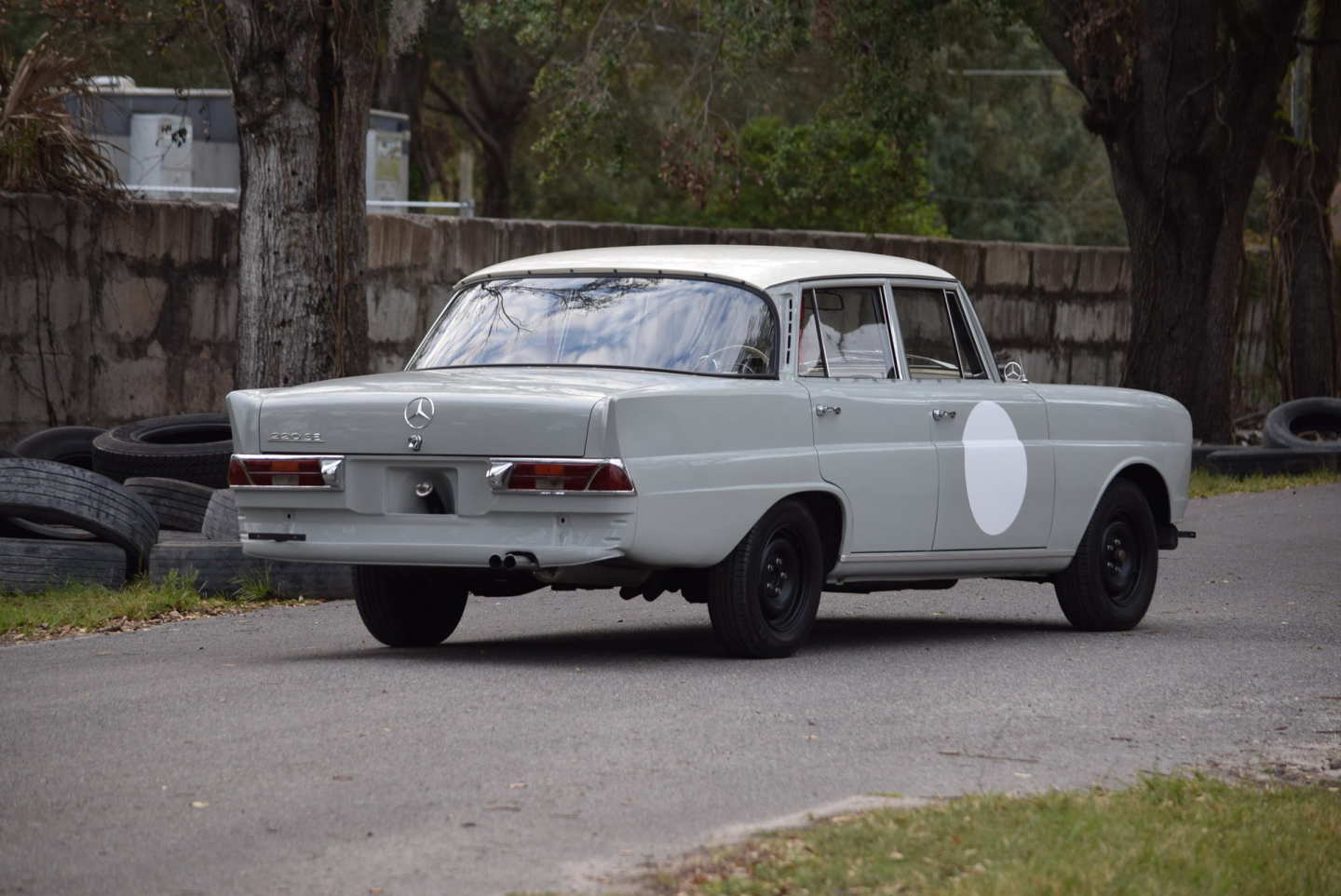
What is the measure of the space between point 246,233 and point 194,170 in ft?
39.1

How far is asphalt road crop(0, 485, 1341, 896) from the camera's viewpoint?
5.24 m

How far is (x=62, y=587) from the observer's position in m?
10.6

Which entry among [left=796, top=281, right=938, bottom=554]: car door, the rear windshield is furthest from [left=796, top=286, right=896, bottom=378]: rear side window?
the rear windshield

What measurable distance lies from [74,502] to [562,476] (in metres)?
3.85

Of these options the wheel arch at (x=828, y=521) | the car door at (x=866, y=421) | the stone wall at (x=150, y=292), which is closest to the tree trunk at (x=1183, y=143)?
the stone wall at (x=150, y=292)

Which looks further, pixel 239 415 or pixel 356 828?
pixel 239 415

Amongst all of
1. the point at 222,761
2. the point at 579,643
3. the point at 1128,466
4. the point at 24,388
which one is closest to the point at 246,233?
the point at 24,388

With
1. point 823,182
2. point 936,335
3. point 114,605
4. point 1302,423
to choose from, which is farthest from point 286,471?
point 823,182

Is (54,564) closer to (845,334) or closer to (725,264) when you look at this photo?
(725,264)

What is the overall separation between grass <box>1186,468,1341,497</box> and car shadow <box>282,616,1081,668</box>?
8.32 metres

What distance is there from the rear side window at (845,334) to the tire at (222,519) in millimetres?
3773

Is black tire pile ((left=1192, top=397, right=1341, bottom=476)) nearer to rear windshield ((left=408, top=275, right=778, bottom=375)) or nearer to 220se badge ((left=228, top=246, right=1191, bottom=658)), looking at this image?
220se badge ((left=228, top=246, right=1191, bottom=658))

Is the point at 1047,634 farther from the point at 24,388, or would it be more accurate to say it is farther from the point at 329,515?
the point at 24,388

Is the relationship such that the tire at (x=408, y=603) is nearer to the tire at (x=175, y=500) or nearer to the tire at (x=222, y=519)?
the tire at (x=222, y=519)
